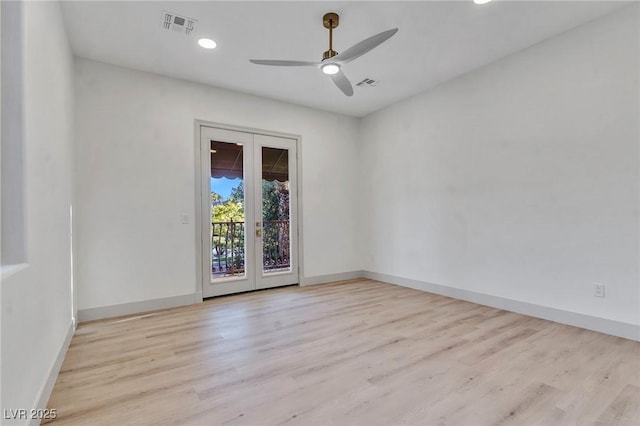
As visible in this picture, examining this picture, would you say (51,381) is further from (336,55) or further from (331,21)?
(331,21)

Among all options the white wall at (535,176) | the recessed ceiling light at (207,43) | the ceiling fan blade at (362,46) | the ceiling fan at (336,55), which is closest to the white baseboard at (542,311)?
the white wall at (535,176)

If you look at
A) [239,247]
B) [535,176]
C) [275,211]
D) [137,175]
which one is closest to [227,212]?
[239,247]

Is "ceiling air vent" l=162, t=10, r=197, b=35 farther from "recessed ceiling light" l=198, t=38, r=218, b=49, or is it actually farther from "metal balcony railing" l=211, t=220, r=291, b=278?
"metal balcony railing" l=211, t=220, r=291, b=278

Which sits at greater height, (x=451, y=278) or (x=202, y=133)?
(x=202, y=133)

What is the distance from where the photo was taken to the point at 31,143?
1712mm

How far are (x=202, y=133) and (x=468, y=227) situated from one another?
12.4 ft

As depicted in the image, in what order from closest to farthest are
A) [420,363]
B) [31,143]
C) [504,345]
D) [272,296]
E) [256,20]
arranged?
1. [31,143]
2. [420,363]
3. [504,345]
4. [256,20]
5. [272,296]

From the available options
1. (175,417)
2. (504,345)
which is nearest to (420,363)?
(504,345)

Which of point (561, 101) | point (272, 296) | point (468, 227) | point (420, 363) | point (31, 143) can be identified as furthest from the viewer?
point (272, 296)

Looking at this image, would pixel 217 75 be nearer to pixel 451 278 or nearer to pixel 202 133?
pixel 202 133

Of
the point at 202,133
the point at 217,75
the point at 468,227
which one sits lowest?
the point at 468,227

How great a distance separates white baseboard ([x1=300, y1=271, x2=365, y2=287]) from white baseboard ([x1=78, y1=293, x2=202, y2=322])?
5.49 feet

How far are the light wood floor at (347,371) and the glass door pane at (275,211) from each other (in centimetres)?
149

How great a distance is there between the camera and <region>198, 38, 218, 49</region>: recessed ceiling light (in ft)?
10.7
